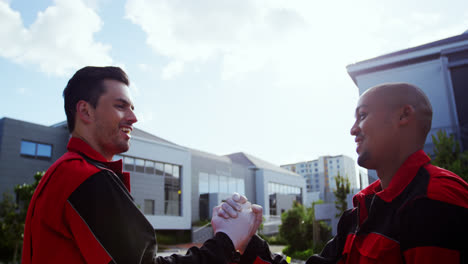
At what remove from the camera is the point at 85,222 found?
1.93 meters

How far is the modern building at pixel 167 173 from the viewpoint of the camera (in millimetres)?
27172

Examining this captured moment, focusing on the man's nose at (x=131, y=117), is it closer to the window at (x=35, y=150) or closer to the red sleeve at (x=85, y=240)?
the red sleeve at (x=85, y=240)

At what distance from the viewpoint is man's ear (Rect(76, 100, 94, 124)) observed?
2469 mm

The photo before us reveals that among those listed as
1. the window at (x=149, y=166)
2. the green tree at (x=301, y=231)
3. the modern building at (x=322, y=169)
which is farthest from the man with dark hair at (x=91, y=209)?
the modern building at (x=322, y=169)

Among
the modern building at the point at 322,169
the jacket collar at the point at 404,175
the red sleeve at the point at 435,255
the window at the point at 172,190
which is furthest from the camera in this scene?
the modern building at the point at 322,169

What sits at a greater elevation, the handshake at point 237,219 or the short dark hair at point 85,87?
the short dark hair at point 85,87

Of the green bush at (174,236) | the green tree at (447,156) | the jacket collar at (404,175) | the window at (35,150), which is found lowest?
the green bush at (174,236)

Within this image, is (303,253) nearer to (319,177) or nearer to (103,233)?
(103,233)

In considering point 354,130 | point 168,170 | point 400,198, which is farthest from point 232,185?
point 400,198

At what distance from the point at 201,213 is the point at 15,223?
2524cm

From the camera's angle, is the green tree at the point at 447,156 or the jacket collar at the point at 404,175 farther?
the green tree at the point at 447,156

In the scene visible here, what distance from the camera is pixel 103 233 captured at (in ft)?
6.35

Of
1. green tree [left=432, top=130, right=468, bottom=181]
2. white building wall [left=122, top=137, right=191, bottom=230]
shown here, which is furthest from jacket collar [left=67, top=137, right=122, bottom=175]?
white building wall [left=122, top=137, right=191, bottom=230]

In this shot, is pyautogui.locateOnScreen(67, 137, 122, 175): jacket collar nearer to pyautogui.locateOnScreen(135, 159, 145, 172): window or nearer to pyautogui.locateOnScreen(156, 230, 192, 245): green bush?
pyautogui.locateOnScreen(135, 159, 145, 172): window
